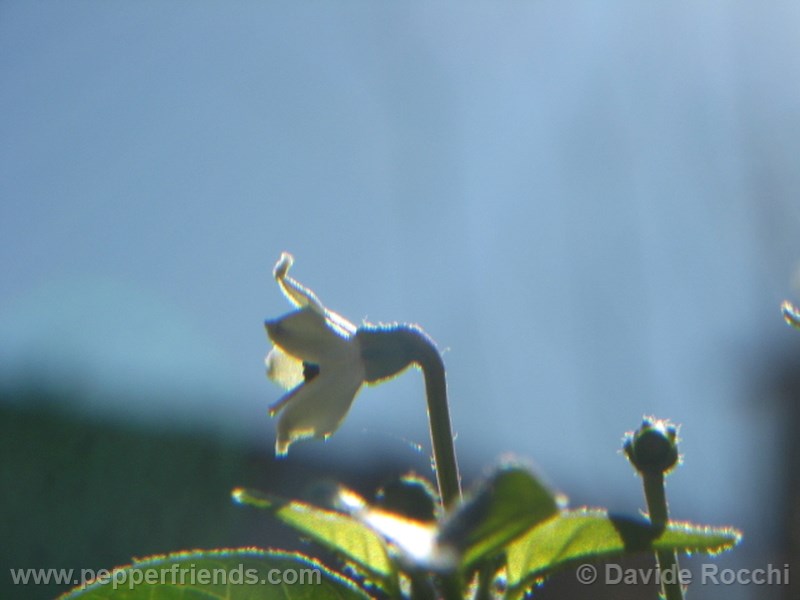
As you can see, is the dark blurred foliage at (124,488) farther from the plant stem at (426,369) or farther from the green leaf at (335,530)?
the green leaf at (335,530)

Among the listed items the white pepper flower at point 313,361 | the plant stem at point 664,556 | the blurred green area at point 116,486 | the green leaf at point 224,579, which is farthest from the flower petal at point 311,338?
the blurred green area at point 116,486

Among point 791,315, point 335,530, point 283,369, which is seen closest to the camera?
point 335,530

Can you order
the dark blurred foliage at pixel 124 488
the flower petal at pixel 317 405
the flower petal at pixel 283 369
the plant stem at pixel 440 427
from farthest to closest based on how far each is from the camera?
the dark blurred foliage at pixel 124 488
the flower petal at pixel 283 369
the flower petal at pixel 317 405
the plant stem at pixel 440 427

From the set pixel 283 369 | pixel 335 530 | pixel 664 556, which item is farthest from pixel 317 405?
pixel 664 556

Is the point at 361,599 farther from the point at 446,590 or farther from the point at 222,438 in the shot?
the point at 222,438

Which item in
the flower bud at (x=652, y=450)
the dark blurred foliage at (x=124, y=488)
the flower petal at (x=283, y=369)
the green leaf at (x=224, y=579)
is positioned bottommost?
the green leaf at (x=224, y=579)

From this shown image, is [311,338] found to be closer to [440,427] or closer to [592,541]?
[440,427]

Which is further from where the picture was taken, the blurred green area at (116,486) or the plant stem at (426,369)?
the blurred green area at (116,486)
